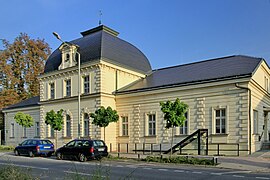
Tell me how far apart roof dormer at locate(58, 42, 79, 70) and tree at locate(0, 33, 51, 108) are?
19.8 metres

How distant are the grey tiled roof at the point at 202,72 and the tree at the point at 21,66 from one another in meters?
25.8

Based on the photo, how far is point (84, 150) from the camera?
1917cm

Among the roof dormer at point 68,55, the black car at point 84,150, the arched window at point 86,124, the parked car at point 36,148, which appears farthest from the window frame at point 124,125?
the black car at point 84,150

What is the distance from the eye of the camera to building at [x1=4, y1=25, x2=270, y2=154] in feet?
71.5

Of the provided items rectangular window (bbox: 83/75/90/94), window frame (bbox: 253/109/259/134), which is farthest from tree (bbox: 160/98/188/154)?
rectangular window (bbox: 83/75/90/94)

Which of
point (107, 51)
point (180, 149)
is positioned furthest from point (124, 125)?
point (180, 149)

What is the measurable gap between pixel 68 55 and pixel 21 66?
21.3m

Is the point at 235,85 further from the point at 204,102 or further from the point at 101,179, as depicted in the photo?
the point at 101,179

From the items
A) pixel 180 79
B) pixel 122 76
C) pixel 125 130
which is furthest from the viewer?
pixel 122 76

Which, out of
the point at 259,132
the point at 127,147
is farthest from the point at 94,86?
the point at 259,132

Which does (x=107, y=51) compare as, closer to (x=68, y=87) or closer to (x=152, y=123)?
(x=68, y=87)

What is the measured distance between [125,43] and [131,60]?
2.83 metres

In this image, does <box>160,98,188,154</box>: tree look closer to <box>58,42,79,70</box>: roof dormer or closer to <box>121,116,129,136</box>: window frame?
<box>121,116,129,136</box>: window frame

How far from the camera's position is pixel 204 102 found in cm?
2308
